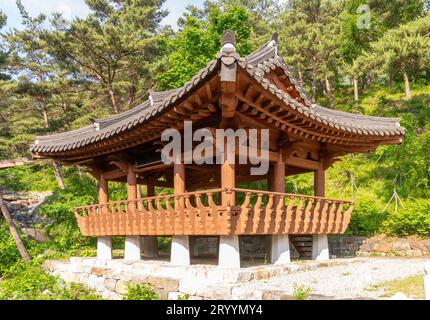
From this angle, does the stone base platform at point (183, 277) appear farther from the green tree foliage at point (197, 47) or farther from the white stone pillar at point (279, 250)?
the green tree foliage at point (197, 47)

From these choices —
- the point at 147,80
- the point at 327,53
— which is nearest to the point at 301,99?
the point at 147,80

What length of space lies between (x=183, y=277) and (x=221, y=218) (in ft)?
4.81

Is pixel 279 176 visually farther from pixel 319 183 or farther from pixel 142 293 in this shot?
pixel 142 293

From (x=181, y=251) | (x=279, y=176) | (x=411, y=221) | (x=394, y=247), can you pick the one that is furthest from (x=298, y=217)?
(x=411, y=221)

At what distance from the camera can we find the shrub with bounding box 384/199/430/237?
15.0 meters

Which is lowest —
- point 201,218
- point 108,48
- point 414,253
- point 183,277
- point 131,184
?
point 414,253

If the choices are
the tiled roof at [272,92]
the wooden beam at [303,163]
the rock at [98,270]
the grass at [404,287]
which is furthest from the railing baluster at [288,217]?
the rock at [98,270]

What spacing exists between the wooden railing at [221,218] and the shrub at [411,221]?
14.7 feet

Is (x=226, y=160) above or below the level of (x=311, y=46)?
below

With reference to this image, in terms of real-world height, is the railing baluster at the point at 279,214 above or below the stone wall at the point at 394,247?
above

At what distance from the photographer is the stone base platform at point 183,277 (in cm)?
730

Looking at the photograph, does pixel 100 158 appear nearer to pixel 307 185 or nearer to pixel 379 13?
pixel 307 185

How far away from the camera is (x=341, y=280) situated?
8.42 metres

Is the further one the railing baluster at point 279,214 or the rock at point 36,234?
the rock at point 36,234
